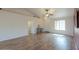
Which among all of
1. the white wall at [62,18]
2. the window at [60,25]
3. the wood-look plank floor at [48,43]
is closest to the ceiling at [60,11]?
the white wall at [62,18]

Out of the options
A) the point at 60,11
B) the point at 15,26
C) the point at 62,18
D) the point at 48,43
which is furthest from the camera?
the point at 15,26

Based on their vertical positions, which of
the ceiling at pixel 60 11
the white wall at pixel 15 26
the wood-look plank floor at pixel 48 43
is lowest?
the wood-look plank floor at pixel 48 43

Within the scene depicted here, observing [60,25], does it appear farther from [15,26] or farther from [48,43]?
[15,26]

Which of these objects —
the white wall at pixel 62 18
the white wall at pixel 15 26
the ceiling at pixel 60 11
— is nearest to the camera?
the ceiling at pixel 60 11

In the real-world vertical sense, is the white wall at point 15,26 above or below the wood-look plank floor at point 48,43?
above

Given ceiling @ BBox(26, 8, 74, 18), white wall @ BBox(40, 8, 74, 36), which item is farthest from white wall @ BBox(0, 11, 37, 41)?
ceiling @ BBox(26, 8, 74, 18)

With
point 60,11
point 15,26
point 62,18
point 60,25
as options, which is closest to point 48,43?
point 60,25

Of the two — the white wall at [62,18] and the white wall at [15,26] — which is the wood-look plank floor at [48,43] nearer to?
the white wall at [62,18]

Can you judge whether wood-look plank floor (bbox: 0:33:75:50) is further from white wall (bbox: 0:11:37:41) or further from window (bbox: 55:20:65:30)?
white wall (bbox: 0:11:37:41)

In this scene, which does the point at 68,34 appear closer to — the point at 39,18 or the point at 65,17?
the point at 65,17
